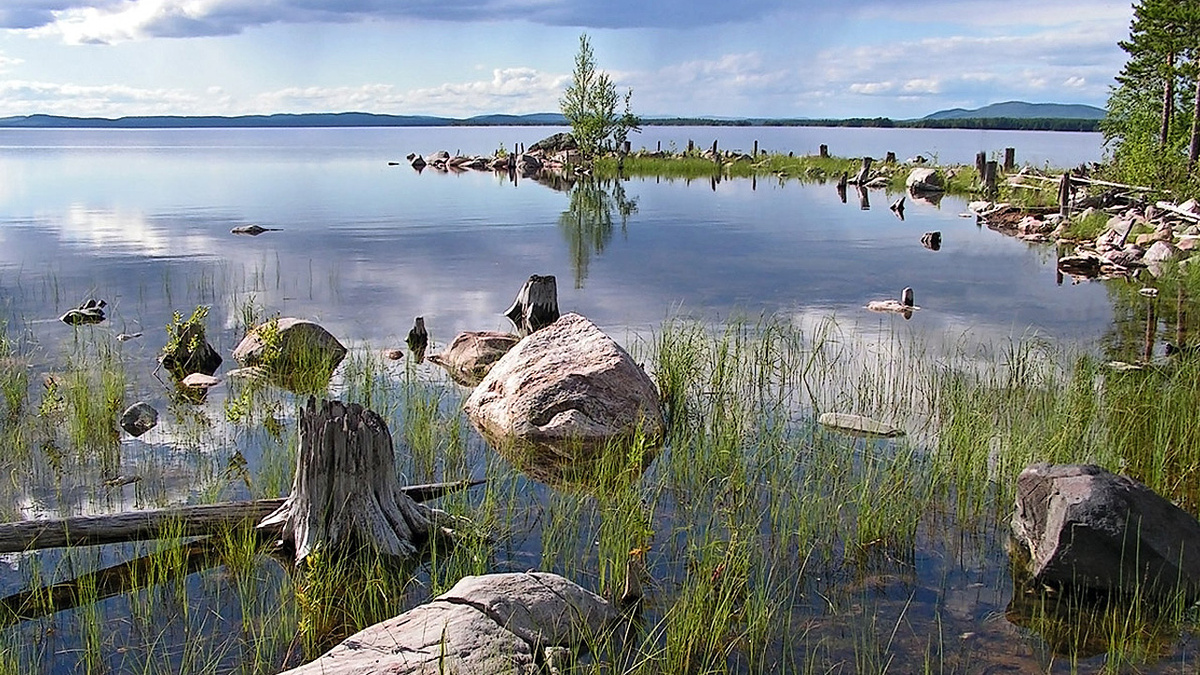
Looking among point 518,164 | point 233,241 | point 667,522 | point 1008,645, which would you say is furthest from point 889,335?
point 518,164

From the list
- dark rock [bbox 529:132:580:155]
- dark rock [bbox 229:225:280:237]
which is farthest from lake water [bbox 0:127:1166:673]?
dark rock [bbox 529:132:580:155]

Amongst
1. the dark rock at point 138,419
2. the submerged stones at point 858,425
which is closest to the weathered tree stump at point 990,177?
the submerged stones at point 858,425

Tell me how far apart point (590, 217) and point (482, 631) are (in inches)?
1058

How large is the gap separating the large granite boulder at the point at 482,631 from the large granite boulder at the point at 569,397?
127 inches

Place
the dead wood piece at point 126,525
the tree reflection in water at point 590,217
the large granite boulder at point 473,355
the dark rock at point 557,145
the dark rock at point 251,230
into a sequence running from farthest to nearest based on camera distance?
the dark rock at point 557,145 → the dark rock at point 251,230 → the tree reflection in water at point 590,217 → the large granite boulder at point 473,355 → the dead wood piece at point 126,525

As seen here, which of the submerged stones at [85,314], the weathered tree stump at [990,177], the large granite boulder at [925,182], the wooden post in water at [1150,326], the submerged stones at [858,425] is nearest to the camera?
the submerged stones at [858,425]

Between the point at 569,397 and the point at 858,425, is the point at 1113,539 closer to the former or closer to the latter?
the point at 858,425

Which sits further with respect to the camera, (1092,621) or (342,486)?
(342,486)

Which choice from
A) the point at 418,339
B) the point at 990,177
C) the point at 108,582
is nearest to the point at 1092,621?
the point at 108,582

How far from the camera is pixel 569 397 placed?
8.60 meters

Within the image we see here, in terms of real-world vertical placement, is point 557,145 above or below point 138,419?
above

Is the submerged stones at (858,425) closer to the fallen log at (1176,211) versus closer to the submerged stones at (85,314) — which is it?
the submerged stones at (85,314)

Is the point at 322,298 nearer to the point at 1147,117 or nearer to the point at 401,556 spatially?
the point at 401,556

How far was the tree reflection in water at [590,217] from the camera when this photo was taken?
75.6 ft
